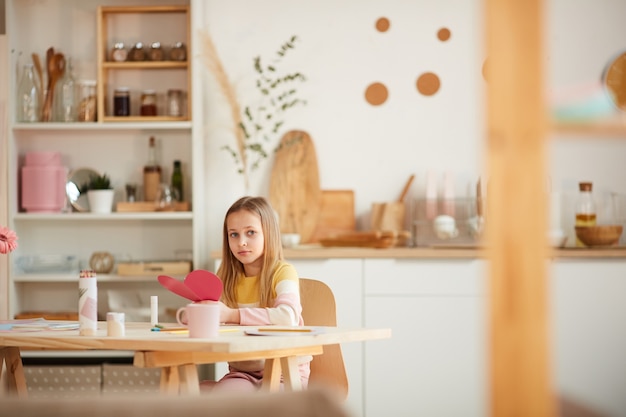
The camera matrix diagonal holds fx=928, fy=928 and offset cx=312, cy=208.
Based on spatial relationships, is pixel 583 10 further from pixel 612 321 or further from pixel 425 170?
pixel 612 321

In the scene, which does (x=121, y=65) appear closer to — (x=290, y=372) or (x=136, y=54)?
(x=136, y=54)

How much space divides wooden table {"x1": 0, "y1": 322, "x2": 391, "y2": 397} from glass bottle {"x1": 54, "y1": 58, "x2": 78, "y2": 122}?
7.33ft

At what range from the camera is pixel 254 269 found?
9.87 feet

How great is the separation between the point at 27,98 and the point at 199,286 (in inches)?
97.5

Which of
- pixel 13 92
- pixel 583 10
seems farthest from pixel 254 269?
pixel 583 10

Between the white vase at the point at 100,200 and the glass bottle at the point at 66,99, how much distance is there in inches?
15.3

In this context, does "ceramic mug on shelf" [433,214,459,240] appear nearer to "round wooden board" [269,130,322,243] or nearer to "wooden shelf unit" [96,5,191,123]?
"round wooden board" [269,130,322,243]

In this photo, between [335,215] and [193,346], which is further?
[335,215]

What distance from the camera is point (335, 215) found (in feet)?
15.5

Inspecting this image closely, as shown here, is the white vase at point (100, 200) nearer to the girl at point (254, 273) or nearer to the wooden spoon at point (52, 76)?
the wooden spoon at point (52, 76)

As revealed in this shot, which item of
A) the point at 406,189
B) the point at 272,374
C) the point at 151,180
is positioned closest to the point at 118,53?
the point at 151,180

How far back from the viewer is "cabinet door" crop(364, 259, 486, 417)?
4.21 m

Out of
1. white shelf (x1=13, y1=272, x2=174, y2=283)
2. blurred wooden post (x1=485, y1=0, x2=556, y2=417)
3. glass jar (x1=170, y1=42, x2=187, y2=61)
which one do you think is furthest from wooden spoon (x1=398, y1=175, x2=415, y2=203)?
blurred wooden post (x1=485, y1=0, x2=556, y2=417)

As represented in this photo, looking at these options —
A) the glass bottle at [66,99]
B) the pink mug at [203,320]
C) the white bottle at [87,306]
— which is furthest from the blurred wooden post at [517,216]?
the glass bottle at [66,99]
